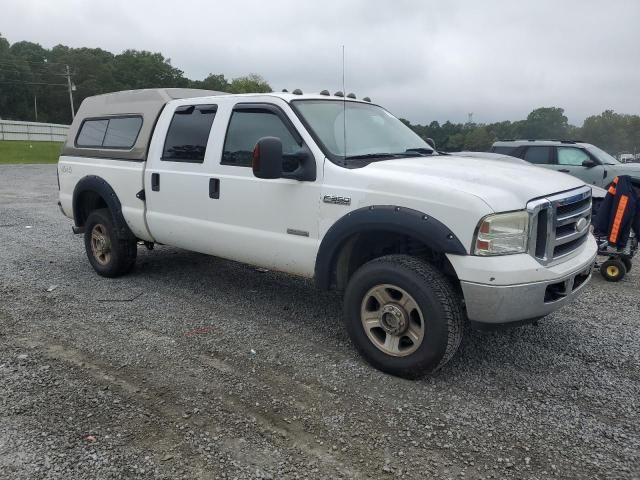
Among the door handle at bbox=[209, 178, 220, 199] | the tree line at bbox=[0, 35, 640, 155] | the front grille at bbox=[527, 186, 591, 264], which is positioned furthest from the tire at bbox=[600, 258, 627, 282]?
the tree line at bbox=[0, 35, 640, 155]

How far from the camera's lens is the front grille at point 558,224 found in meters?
3.34

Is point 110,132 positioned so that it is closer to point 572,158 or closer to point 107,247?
point 107,247

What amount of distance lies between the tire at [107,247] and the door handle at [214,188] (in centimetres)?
166

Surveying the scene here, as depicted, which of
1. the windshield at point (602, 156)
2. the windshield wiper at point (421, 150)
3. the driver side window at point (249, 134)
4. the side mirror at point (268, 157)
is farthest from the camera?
the windshield at point (602, 156)

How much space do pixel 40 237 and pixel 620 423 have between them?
8.44 m

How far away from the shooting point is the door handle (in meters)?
4.73

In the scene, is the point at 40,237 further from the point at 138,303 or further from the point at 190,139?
the point at 190,139

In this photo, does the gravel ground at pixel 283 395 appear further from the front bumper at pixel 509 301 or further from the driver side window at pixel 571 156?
the driver side window at pixel 571 156

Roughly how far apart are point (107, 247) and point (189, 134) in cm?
188

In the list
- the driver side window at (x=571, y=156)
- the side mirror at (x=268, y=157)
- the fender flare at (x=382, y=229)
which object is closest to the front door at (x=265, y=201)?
the fender flare at (x=382, y=229)

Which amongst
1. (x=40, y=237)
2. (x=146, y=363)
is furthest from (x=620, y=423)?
(x=40, y=237)

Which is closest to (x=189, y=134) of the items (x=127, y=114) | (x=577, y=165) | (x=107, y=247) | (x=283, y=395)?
(x=127, y=114)

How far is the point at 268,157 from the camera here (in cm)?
381

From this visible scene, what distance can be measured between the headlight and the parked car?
10.1 metres
